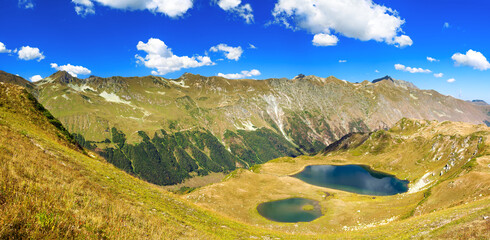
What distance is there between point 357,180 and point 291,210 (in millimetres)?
97738

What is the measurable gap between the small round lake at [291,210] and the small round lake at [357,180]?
5563cm

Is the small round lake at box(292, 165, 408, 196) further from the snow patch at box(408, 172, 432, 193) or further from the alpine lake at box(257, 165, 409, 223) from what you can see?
the snow patch at box(408, 172, 432, 193)

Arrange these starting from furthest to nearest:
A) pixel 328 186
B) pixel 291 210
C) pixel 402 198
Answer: pixel 328 186 < pixel 291 210 < pixel 402 198

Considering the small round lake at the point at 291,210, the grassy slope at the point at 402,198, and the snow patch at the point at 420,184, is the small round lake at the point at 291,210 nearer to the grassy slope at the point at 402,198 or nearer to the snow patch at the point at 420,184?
the grassy slope at the point at 402,198

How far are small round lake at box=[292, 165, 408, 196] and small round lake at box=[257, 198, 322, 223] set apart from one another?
55.6 m

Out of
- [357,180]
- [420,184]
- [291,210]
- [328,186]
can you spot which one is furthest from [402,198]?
[357,180]

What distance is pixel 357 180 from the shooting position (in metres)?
164

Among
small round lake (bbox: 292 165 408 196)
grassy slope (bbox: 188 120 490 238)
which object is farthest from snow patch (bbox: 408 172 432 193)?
small round lake (bbox: 292 165 408 196)

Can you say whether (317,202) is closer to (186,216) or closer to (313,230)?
(313,230)

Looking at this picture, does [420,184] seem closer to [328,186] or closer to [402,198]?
[328,186]

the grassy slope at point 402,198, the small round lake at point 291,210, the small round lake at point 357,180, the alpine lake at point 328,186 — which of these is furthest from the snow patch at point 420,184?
the small round lake at point 291,210

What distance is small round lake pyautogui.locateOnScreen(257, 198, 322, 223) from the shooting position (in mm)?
81875

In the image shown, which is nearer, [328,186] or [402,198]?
[402,198]

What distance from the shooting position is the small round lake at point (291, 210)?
81875 mm
